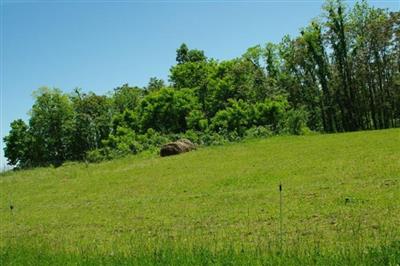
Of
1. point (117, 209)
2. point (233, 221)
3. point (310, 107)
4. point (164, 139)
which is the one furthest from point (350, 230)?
point (310, 107)

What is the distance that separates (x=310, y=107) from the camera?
6719 centimetres

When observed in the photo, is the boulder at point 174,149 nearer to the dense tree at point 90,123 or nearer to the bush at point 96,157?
the bush at point 96,157

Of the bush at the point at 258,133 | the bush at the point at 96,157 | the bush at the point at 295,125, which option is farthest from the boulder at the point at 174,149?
the bush at the point at 295,125

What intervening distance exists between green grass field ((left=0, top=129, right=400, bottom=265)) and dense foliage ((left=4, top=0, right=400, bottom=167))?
63.9ft

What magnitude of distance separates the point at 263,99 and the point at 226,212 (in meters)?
43.5

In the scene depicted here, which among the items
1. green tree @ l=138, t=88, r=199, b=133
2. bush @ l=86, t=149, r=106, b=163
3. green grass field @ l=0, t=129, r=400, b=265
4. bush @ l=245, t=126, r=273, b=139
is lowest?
green grass field @ l=0, t=129, r=400, b=265

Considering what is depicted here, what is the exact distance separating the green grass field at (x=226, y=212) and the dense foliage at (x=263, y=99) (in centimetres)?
1947

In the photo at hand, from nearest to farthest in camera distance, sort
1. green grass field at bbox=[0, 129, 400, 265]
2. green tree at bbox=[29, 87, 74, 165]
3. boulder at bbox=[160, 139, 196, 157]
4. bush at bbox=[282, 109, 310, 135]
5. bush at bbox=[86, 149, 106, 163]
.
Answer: green grass field at bbox=[0, 129, 400, 265] → boulder at bbox=[160, 139, 196, 157] → bush at bbox=[282, 109, 310, 135] → bush at bbox=[86, 149, 106, 163] → green tree at bbox=[29, 87, 74, 165]

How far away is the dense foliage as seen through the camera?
168 ft

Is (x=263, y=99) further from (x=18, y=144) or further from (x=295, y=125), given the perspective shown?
(x=18, y=144)

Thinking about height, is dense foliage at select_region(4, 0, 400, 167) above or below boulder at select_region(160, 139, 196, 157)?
above

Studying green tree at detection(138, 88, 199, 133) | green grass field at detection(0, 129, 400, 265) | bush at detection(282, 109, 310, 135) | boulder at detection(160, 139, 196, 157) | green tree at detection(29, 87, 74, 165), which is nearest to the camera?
green grass field at detection(0, 129, 400, 265)

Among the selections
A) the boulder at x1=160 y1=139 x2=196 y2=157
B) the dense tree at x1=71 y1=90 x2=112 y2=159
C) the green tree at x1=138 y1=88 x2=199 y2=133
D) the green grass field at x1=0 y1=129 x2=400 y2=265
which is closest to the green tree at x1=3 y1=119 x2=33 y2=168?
the dense tree at x1=71 y1=90 x2=112 y2=159

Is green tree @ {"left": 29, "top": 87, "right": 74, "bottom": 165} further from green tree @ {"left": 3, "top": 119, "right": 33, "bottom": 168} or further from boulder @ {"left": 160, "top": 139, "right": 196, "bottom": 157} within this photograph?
boulder @ {"left": 160, "top": 139, "right": 196, "bottom": 157}
